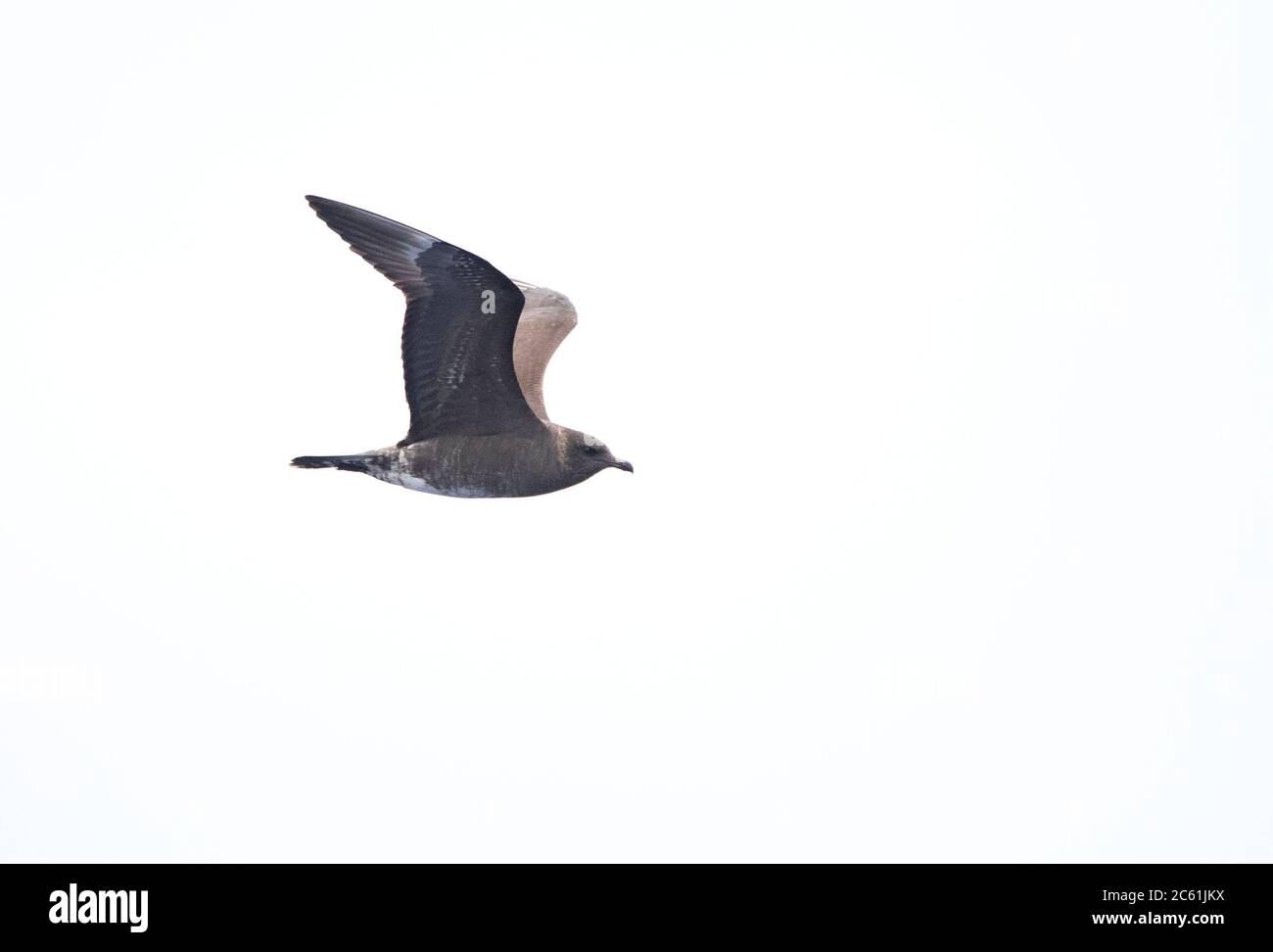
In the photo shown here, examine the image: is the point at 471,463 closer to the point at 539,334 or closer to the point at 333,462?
the point at 333,462

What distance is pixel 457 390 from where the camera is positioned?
46.9 feet

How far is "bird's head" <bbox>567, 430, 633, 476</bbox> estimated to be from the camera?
48.7 ft

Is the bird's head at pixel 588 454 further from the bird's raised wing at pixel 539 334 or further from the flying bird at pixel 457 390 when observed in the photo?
the bird's raised wing at pixel 539 334

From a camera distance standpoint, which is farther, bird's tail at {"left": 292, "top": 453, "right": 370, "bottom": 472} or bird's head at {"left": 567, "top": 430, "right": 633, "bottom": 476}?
bird's head at {"left": 567, "top": 430, "right": 633, "bottom": 476}

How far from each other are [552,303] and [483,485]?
10.5 ft

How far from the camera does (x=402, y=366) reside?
1433 cm

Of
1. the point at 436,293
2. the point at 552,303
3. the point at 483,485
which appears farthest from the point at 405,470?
the point at 552,303

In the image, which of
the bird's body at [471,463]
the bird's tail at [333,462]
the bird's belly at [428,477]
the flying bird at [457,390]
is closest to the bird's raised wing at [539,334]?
the flying bird at [457,390]

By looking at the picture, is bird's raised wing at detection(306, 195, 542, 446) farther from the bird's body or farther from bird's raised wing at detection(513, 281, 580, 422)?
bird's raised wing at detection(513, 281, 580, 422)

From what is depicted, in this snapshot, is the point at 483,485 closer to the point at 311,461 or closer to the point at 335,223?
the point at 311,461

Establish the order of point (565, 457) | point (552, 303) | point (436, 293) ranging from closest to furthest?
1. point (436, 293)
2. point (565, 457)
3. point (552, 303)

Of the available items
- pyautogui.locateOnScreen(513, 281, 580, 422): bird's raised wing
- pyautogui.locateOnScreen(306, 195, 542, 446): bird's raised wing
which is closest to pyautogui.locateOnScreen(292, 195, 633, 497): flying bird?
pyautogui.locateOnScreen(306, 195, 542, 446): bird's raised wing

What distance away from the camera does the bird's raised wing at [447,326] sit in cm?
1373

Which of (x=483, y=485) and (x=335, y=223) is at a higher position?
(x=335, y=223)
